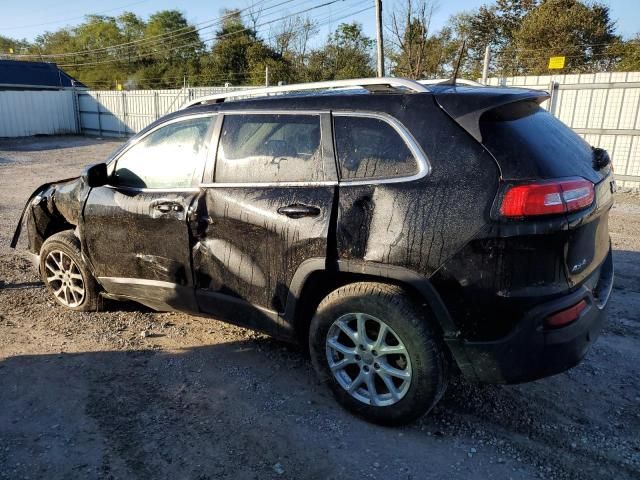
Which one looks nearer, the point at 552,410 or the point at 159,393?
the point at 552,410

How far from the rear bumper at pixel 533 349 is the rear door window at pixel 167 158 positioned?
2140mm

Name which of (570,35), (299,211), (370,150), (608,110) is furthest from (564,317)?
(570,35)

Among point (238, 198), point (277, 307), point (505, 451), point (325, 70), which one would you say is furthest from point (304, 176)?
point (325, 70)

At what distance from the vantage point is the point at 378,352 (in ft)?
9.20

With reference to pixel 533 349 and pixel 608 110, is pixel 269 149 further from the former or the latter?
pixel 608 110

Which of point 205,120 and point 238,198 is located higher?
point 205,120

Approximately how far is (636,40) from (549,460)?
994 inches

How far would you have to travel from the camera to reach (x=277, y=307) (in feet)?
10.5

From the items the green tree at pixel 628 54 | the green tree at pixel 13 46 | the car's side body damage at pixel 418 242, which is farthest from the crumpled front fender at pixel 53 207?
the green tree at pixel 13 46

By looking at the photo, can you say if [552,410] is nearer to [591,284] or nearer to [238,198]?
[591,284]

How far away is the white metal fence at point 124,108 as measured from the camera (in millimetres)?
22119

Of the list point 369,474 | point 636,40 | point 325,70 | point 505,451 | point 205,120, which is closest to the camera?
point 369,474

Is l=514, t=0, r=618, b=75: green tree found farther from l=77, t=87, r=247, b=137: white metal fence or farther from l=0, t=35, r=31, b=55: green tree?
l=0, t=35, r=31, b=55: green tree

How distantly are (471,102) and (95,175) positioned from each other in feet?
9.30
